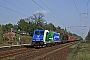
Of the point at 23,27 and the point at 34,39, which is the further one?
the point at 23,27

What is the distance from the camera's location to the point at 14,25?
153625 mm

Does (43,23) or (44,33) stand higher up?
(43,23)

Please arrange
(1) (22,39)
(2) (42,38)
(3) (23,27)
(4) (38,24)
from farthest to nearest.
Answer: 1. (3) (23,27)
2. (4) (38,24)
3. (1) (22,39)
4. (2) (42,38)

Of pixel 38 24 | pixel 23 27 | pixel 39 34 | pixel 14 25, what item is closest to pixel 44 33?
pixel 39 34

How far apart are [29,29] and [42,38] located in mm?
75827

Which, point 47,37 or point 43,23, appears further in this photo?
point 43,23

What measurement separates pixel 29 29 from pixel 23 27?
15768mm

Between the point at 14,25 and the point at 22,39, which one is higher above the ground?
the point at 14,25

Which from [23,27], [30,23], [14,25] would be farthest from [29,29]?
[14,25]

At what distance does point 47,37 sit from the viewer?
39312mm

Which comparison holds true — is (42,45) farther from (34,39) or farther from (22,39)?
(22,39)

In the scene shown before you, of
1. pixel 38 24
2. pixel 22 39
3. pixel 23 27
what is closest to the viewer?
pixel 22 39

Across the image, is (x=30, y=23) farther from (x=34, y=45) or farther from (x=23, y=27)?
(x=34, y=45)

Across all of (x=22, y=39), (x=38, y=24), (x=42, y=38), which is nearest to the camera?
(x=42, y=38)
